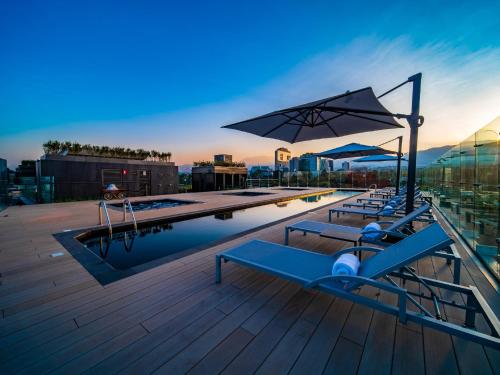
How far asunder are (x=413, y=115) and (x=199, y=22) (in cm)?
788

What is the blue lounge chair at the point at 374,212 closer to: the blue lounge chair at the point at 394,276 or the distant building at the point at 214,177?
the blue lounge chair at the point at 394,276

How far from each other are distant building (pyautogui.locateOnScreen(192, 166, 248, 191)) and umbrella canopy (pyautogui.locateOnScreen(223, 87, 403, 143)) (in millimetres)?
10941

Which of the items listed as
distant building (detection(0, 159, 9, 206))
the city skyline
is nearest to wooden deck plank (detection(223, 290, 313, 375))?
the city skyline

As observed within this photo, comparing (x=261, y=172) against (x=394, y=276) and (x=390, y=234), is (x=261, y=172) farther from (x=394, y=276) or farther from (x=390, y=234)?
(x=394, y=276)

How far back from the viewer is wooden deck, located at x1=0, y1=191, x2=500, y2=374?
1227 millimetres

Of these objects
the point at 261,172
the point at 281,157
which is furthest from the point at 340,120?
the point at 281,157

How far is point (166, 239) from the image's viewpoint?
4.47 m

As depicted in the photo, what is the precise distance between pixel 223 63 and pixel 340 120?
7.79m

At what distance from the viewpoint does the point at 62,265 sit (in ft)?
8.64

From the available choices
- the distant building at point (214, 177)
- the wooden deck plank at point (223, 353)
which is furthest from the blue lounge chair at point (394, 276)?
the distant building at point (214, 177)

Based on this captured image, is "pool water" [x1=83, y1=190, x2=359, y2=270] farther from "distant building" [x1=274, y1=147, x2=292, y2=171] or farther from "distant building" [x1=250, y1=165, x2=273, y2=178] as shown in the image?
"distant building" [x1=274, y1=147, x2=292, y2=171]

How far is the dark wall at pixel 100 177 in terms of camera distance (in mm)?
9117

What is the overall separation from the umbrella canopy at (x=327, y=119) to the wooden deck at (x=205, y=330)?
2108 mm

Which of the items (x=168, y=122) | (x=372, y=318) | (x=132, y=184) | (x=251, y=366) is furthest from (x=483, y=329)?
(x=168, y=122)
